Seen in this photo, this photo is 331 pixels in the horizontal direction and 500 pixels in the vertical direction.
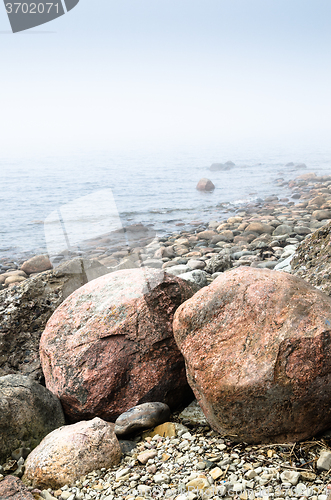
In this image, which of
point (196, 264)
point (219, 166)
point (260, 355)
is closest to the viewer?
point (260, 355)

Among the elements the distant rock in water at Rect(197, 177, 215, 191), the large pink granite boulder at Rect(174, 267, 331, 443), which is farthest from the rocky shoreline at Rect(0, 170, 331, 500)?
the distant rock in water at Rect(197, 177, 215, 191)

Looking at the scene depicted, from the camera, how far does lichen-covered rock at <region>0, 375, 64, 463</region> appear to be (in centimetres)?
264

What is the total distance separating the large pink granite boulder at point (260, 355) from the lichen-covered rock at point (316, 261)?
0.95 metres

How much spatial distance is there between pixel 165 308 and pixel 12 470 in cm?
141

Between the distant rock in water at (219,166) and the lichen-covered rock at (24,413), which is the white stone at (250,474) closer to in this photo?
the lichen-covered rock at (24,413)

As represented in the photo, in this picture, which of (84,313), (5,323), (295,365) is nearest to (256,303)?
(295,365)

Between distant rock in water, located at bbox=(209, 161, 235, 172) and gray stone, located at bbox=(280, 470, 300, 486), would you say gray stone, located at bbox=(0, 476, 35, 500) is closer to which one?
gray stone, located at bbox=(280, 470, 300, 486)

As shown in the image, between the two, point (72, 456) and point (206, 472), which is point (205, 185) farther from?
point (206, 472)

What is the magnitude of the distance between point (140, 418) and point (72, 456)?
482 mm

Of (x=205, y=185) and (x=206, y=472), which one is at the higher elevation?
(x=206, y=472)

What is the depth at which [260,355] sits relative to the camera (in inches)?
89.0

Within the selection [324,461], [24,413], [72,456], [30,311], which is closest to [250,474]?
[324,461]

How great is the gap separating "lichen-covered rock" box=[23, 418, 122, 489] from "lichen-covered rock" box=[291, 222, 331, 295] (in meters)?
1.98

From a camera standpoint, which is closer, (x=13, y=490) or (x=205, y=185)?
(x=13, y=490)
